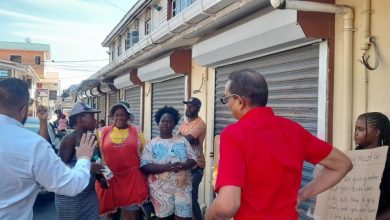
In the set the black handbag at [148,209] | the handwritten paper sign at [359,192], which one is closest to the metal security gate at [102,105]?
the black handbag at [148,209]

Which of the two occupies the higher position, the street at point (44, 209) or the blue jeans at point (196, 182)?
the blue jeans at point (196, 182)

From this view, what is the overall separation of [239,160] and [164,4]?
462 inches

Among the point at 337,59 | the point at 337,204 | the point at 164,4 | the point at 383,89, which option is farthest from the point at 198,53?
the point at 164,4

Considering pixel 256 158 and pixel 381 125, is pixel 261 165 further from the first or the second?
pixel 381 125

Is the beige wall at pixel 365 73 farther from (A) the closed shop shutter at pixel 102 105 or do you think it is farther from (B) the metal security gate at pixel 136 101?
(A) the closed shop shutter at pixel 102 105

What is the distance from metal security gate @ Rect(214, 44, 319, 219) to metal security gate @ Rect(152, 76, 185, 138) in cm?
330

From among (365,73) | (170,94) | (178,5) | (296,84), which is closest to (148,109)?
(170,94)

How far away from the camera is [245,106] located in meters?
2.34

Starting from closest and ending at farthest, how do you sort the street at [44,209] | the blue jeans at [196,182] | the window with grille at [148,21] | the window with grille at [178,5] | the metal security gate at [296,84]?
the metal security gate at [296,84] < the blue jeans at [196,182] < the street at [44,209] < the window with grille at [178,5] < the window with grille at [148,21]

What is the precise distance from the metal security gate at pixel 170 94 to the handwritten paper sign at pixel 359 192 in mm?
5593

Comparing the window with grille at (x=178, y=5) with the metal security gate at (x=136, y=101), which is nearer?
the window with grille at (x=178, y=5)

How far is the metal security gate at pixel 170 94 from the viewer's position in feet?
28.9

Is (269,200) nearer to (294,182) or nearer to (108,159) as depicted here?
(294,182)

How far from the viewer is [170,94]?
9555mm
